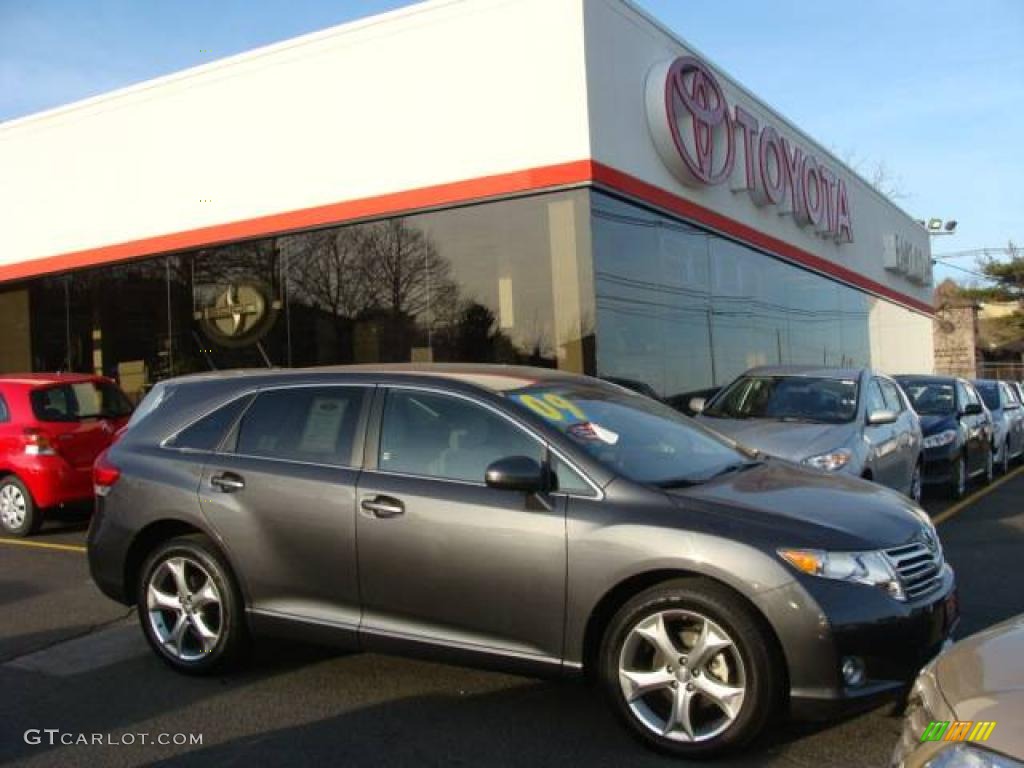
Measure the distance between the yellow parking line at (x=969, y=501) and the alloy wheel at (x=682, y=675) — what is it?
6.47m

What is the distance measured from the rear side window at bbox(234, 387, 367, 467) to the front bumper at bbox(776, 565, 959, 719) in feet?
7.52

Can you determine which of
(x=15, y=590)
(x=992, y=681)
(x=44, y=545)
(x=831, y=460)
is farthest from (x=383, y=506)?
(x=44, y=545)

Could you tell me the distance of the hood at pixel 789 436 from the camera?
25.3 feet

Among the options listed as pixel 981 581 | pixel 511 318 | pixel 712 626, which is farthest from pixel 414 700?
pixel 511 318

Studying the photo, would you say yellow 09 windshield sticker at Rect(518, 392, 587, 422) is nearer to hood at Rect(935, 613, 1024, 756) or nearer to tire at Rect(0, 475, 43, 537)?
hood at Rect(935, 613, 1024, 756)

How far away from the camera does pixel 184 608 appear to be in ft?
16.8

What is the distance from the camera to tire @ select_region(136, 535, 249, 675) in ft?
16.3

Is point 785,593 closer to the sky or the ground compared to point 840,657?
closer to the sky

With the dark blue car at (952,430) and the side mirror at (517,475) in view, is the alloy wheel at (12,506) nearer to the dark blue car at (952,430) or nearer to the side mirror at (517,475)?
the side mirror at (517,475)

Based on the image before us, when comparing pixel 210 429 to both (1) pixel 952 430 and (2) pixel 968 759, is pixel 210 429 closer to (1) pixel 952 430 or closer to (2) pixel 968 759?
(2) pixel 968 759

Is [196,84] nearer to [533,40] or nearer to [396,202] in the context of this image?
[396,202]

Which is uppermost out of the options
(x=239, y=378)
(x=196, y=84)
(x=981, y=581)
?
(x=196, y=84)

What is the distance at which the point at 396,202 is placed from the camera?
41.7ft

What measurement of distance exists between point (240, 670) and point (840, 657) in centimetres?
310
